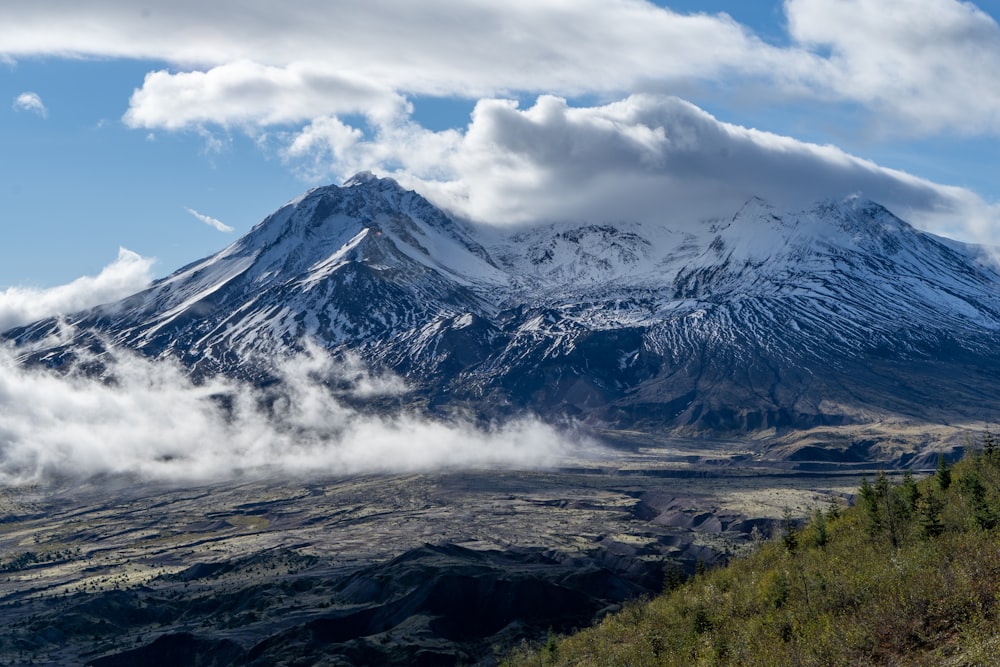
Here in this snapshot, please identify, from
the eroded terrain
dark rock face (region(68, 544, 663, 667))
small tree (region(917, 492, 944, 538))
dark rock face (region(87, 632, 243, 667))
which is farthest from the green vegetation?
dark rock face (region(87, 632, 243, 667))

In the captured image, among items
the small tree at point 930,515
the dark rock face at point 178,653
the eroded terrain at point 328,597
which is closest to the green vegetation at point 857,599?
the small tree at point 930,515

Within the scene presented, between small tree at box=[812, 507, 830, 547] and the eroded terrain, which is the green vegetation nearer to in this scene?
small tree at box=[812, 507, 830, 547]

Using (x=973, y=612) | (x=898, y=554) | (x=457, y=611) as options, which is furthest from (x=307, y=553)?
(x=973, y=612)

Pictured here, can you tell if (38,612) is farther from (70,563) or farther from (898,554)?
(898,554)

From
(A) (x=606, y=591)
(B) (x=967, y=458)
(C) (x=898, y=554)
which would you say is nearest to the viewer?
(C) (x=898, y=554)

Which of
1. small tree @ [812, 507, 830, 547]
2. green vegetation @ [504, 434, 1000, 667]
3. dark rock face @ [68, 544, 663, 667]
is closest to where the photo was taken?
green vegetation @ [504, 434, 1000, 667]

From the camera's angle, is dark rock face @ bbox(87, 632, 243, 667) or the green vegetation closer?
the green vegetation

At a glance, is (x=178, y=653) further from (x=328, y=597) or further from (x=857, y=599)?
(x=857, y=599)

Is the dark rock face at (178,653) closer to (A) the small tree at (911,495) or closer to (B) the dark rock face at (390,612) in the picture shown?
(B) the dark rock face at (390,612)

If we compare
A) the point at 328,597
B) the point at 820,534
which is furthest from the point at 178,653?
the point at 820,534
